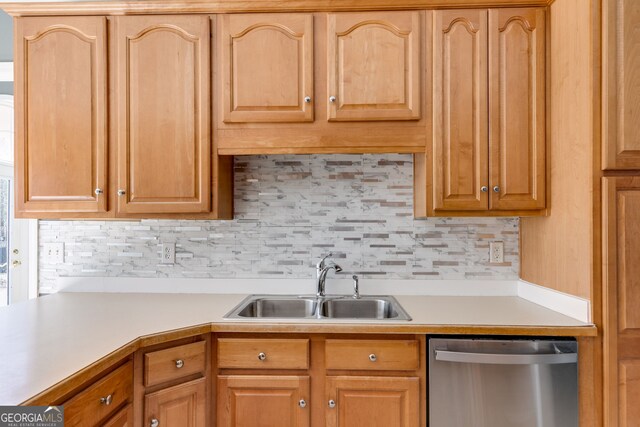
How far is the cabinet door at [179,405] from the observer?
150 centimetres

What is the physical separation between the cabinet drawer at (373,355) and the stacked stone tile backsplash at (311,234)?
601 mm

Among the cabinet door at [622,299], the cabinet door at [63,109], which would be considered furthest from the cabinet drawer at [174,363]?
the cabinet door at [622,299]

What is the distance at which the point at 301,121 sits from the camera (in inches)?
74.9

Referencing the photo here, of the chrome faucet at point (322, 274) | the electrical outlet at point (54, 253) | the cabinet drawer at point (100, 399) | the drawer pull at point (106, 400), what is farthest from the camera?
the electrical outlet at point (54, 253)

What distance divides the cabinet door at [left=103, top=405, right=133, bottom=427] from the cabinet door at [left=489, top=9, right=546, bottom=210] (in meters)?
1.68

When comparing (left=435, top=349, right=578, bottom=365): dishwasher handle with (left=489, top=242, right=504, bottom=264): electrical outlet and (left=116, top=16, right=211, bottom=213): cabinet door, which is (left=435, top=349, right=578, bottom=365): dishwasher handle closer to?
(left=489, top=242, right=504, bottom=264): electrical outlet

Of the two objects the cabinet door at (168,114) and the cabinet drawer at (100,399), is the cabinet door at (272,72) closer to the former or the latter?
the cabinet door at (168,114)

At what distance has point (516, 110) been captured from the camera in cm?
186

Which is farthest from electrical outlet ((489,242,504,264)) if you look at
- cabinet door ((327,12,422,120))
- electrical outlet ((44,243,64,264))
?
electrical outlet ((44,243,64,264))

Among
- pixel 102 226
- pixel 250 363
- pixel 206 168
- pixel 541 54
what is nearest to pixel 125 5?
pixel 206 168

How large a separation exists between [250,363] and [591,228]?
144 centimetres

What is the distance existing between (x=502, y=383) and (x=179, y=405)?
4.12 feet

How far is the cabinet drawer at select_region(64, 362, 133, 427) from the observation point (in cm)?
112

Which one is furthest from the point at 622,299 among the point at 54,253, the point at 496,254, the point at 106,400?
the point at 54,253
